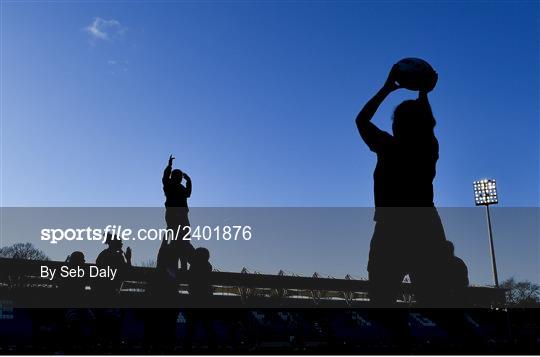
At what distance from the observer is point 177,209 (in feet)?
39.4

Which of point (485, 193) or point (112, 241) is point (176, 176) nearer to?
point (112, 241)

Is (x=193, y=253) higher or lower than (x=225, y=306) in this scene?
higher

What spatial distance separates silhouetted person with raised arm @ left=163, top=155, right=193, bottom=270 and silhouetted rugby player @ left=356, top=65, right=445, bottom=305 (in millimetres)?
7385

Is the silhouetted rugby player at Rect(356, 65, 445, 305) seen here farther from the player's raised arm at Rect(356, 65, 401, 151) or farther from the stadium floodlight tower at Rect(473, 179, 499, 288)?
the stadium floodlight tower at Rect(473, 179, 499, 288)

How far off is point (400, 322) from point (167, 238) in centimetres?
793

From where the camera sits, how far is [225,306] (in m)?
14.9

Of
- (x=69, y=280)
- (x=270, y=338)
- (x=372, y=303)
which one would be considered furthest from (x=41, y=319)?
(x=372, y=303)

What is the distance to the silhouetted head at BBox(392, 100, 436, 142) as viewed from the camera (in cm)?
534

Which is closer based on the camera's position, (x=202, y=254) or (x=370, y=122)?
(x=370, y=122)

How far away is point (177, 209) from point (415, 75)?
302 inches

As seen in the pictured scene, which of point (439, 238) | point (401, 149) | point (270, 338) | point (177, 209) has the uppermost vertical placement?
point (177, 209)

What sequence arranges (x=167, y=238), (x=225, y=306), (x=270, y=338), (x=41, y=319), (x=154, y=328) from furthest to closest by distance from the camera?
1. (x=270, y=338)
2. (x=225, y=306)
3. (x=41, y=319)
4. (x=167, y=238)
5. (x=154, y=328)

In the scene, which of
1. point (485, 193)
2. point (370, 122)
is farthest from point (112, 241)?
point (485, 193)

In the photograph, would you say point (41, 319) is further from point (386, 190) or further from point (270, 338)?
point (386, 190)
